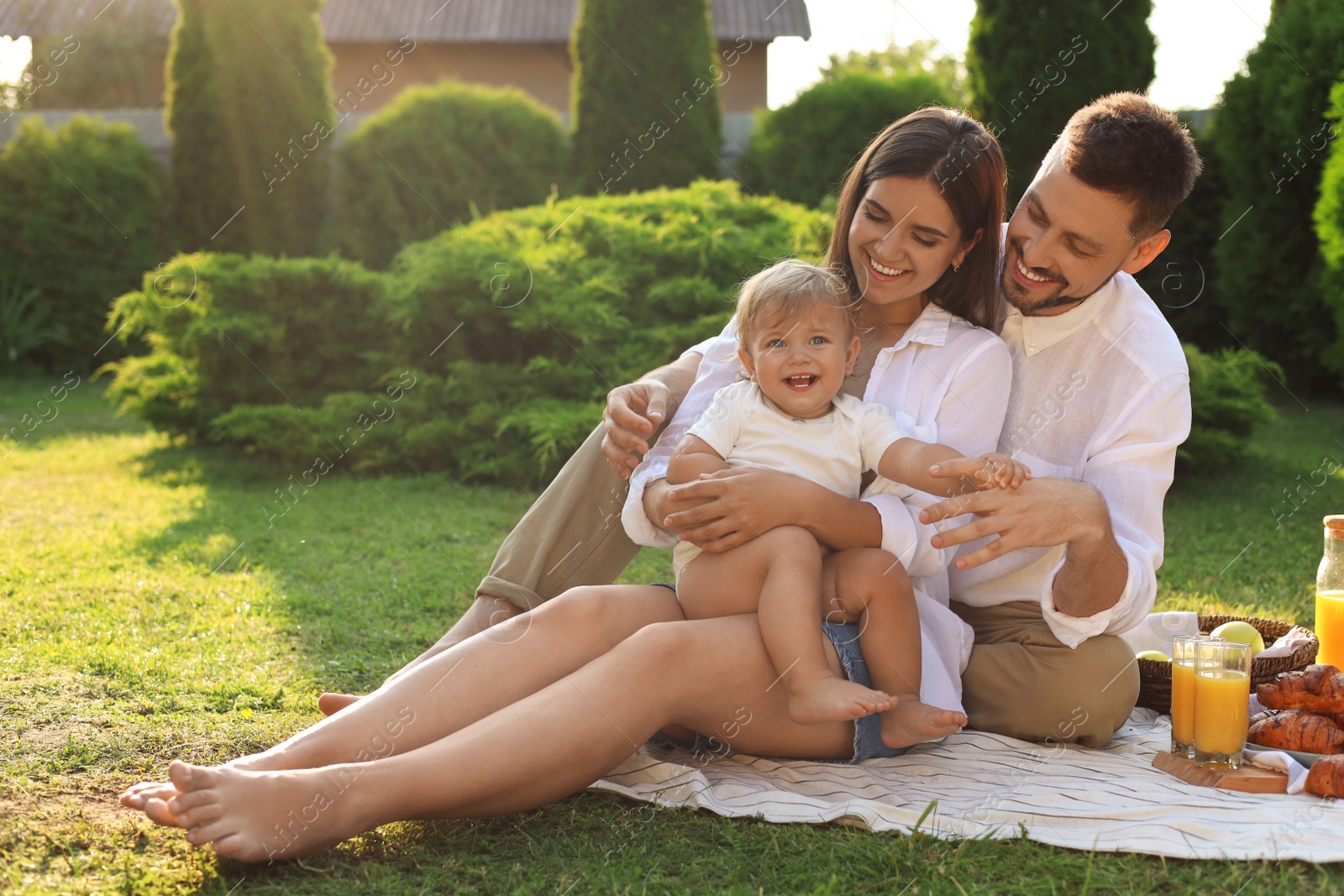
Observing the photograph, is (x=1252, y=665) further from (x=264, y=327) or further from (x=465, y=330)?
(x=264, y=327)

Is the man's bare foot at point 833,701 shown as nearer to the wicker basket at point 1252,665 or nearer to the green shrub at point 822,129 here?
the wicker basket at point 1252,665

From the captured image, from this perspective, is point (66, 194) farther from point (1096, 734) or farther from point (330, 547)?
point (1096, 734)

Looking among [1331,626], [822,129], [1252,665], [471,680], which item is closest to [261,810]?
[471,680]

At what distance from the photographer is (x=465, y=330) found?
6.65 meters

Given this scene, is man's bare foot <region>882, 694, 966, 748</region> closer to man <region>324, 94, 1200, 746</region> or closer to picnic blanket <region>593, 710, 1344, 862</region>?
picnic blanket <region>593, 710, 1344, 862</region>

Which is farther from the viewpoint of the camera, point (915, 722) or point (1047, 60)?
point (1047, 60)

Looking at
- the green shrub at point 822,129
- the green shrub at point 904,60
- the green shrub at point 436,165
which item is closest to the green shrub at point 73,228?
the green shrub at point 436,165

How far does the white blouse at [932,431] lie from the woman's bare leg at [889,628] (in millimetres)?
73

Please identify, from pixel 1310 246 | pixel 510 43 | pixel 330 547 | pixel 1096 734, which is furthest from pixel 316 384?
pixel 510 43

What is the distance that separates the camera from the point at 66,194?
1069 cm

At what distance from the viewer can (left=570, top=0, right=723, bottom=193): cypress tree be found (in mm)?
9336

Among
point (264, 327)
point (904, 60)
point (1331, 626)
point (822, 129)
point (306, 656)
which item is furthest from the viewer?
point (904, 60)

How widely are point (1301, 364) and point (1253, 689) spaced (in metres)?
6.56

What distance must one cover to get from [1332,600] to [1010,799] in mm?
1076
